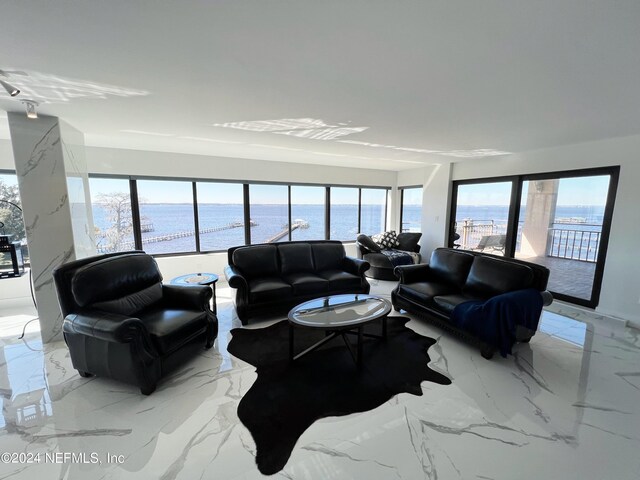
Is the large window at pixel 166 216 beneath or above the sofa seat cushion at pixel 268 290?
above

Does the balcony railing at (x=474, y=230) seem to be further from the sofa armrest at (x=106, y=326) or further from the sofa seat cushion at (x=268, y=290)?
the sofa armrest at (x=106, y=326)

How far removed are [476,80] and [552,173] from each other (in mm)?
3253

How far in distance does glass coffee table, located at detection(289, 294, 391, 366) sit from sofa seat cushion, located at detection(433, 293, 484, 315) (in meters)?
0.63

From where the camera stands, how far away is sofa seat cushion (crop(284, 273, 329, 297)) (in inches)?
145

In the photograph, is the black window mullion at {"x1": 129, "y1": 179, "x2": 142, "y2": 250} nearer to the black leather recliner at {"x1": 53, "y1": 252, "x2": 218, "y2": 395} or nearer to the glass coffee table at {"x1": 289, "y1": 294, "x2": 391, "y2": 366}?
the black leather recliner at {"x1": 53, "y1": 252, "x2": 218, "y2": 395}

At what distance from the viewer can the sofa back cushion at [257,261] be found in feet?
12.8

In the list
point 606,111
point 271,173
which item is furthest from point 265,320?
point 606,111

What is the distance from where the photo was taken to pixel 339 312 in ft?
9.35

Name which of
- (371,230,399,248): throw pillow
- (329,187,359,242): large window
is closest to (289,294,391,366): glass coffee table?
(371,230,399,248): throw pillow

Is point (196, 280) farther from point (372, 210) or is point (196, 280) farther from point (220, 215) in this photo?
point (372, 210)

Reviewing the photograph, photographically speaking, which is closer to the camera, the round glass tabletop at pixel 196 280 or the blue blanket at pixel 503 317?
the blue blanket at pixel 503 317

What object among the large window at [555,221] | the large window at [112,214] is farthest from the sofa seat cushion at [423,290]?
the large window at [112,214]

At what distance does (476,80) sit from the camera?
192 cm

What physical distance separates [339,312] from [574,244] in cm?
409
